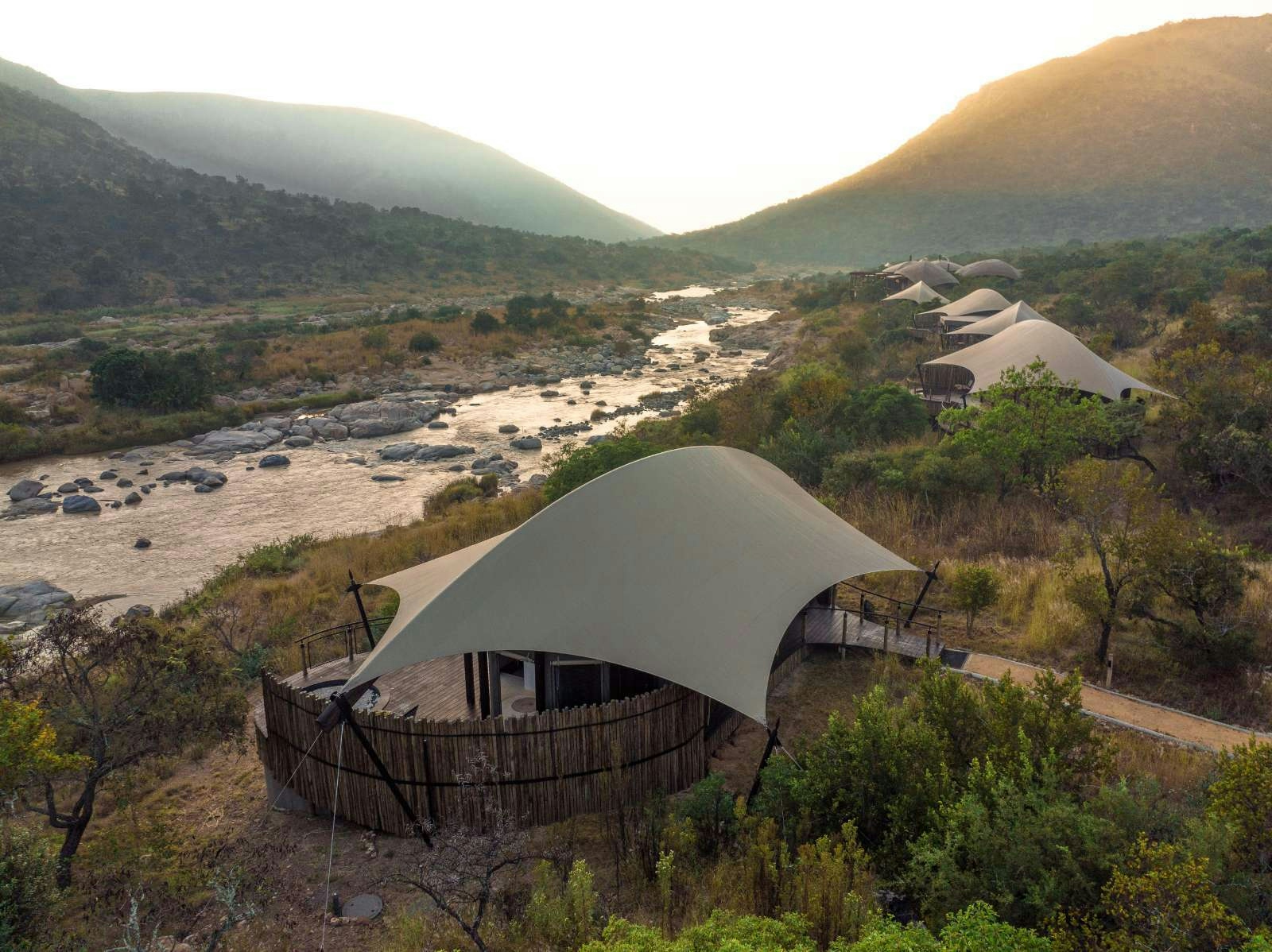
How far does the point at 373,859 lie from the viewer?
27.1ft

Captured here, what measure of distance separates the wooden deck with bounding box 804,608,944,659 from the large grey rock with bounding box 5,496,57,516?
25579 mm

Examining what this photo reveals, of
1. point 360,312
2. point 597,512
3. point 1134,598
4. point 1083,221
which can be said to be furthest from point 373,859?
point 1083,221

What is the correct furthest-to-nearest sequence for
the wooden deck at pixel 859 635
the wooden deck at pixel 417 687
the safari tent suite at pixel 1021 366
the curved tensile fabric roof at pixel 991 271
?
the curved tensile fabric roof at pixel 991 271, the safari tent suite at pixel 1021 366, the wooden deck at pixel 859 635, the wooden deck at pixel 417 687

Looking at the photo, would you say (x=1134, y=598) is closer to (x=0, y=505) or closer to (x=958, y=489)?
(x=958, y=489)

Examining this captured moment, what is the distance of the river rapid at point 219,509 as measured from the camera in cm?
2059

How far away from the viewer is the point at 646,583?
371 inches

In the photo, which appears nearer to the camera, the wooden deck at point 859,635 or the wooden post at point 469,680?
the wooden post at point 469,680

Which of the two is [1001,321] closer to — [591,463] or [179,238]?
[591,463]

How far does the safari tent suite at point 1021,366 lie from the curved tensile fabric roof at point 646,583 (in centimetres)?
1395

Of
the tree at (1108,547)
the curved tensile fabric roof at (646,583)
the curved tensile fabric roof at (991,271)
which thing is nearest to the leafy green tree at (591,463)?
the curved tensile fabric roof at (646,583)

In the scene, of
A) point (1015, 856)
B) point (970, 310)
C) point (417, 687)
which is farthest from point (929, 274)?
point (1015, 856)

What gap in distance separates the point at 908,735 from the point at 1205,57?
18159 cm

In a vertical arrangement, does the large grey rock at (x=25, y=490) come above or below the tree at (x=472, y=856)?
below

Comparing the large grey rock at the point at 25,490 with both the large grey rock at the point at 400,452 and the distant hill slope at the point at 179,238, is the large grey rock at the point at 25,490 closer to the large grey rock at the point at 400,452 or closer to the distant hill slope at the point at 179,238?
the large grey rock at the point at 400,452
